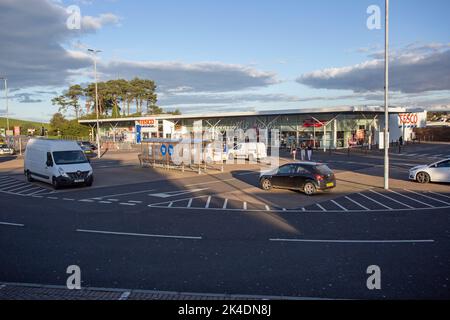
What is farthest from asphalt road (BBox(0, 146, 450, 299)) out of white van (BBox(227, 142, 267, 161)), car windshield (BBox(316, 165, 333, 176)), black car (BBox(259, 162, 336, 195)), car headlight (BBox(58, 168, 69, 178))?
white van (BBox(227, 142, 267, 161))

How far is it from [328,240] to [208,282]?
13.5 ft

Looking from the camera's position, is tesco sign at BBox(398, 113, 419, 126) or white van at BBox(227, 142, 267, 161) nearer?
white van at BBox(227, 142, 267, 161)

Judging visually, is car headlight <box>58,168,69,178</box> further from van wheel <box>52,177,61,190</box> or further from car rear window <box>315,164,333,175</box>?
car rear window <box>315,164,333,175</box>

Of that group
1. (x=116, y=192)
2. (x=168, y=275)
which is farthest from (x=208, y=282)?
(x=116, y=192)

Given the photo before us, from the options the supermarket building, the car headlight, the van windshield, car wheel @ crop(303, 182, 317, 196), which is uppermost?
the supermarket building

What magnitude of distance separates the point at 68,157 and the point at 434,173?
61.7 feet

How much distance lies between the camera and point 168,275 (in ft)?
25.0

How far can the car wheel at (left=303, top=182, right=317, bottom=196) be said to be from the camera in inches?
682

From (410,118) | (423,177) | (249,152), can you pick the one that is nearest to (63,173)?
(423,177)

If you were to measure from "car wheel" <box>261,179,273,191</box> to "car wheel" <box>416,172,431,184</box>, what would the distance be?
26.8 ft

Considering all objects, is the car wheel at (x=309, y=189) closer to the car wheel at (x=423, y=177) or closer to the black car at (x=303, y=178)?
the black car at (x=303, y=178)
